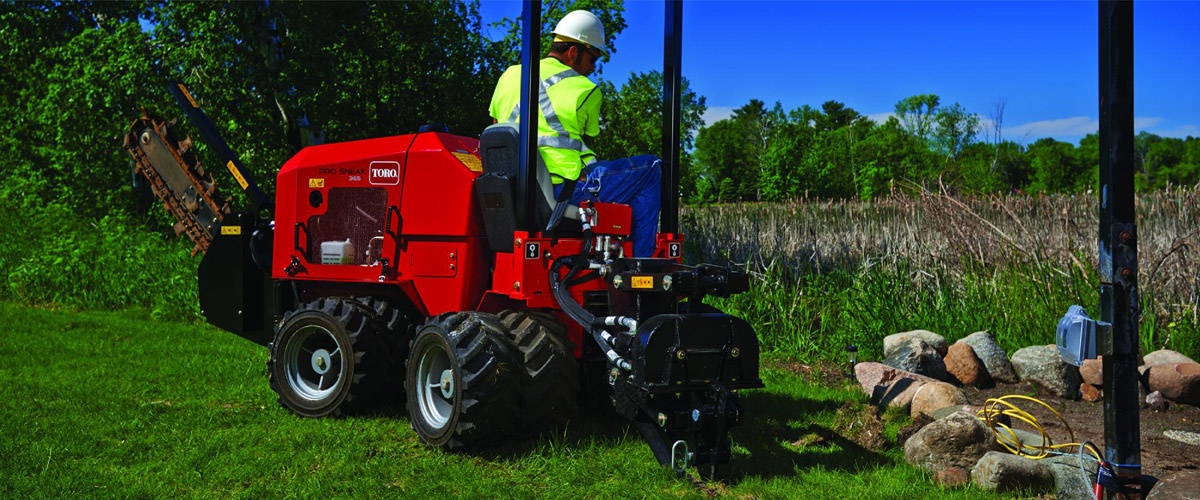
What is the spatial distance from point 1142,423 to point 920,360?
1.57 meters

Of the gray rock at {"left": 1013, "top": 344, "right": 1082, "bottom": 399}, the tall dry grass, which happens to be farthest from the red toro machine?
the tall dry grass

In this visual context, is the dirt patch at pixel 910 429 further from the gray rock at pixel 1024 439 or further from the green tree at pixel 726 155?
the green tree at pixel 726 155

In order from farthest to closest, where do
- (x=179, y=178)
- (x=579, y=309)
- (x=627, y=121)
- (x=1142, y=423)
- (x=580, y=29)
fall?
(x=627, y=121) < (x=179, y=178) < (x=1142, y=423) < (x=580, y=29) < (x=579, y=309)

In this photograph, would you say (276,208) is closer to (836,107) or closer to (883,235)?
(883,235)

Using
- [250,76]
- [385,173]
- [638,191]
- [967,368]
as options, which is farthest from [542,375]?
[250,76]

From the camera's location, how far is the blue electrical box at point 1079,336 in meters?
4.18

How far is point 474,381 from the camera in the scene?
5.11 m

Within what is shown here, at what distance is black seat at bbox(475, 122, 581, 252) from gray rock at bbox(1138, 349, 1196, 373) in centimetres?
446

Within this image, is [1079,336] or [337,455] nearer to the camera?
[1079,336]

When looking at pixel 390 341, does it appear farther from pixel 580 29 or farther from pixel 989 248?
pixel 989 248

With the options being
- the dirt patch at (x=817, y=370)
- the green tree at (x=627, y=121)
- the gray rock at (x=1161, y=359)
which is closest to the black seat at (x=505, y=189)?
the dirt patch at (x=817, y=370)

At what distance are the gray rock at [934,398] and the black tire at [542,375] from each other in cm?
238

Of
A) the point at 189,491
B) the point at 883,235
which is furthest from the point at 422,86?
the point at 189,491

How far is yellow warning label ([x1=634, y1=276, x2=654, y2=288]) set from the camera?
4.93 meters
